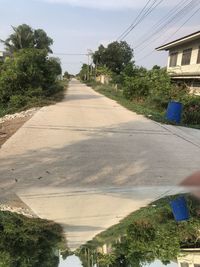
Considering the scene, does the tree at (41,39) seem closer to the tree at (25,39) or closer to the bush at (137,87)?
the tree at (25,39)

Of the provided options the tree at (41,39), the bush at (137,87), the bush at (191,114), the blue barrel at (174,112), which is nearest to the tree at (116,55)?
the tree at (41,39)

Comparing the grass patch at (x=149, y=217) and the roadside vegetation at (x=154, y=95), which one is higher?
the grass patch at (x=149, y=217)

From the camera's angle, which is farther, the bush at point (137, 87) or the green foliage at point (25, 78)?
the bush at point (137, 87)

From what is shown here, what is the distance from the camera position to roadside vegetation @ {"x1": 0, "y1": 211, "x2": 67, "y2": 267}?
3497mm

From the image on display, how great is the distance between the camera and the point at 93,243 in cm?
405

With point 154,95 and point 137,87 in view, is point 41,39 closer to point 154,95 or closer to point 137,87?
point 137,87

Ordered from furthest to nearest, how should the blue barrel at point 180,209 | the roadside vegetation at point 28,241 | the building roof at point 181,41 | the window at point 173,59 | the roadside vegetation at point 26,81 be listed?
the window at point 173,59
the building roof at point 181,41
the roadside vegetation at point 26,81
the blue barrel at point 180,209
the roadside vegetation at point 28,241

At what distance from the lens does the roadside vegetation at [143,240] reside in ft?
11.8

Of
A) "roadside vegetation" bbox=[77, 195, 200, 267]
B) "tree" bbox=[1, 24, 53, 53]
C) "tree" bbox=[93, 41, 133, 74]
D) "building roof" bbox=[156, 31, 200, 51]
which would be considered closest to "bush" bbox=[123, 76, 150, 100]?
"building roof" bbox=[156, 31, 200, 51]

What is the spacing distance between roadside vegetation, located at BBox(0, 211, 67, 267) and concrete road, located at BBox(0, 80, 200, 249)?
19 cm

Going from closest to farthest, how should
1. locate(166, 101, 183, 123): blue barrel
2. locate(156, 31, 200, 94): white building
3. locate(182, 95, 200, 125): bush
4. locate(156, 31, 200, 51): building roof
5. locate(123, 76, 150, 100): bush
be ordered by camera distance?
locate(166, 101, 183, 123): blue barrel → locate(182, 95, 200, 125): bush → locate(123, 76, 150, 100): bush → locate(156, 31, 200, 51): building roof → locate(156, 31, 200, 94): white building

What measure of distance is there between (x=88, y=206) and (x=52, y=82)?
2245 centimetres

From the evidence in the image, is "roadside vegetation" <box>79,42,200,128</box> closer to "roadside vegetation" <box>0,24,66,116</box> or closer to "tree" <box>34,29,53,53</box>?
"roadside vegetation" <box>0,24,66,116</box>

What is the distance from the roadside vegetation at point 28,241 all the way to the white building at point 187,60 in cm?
2556
